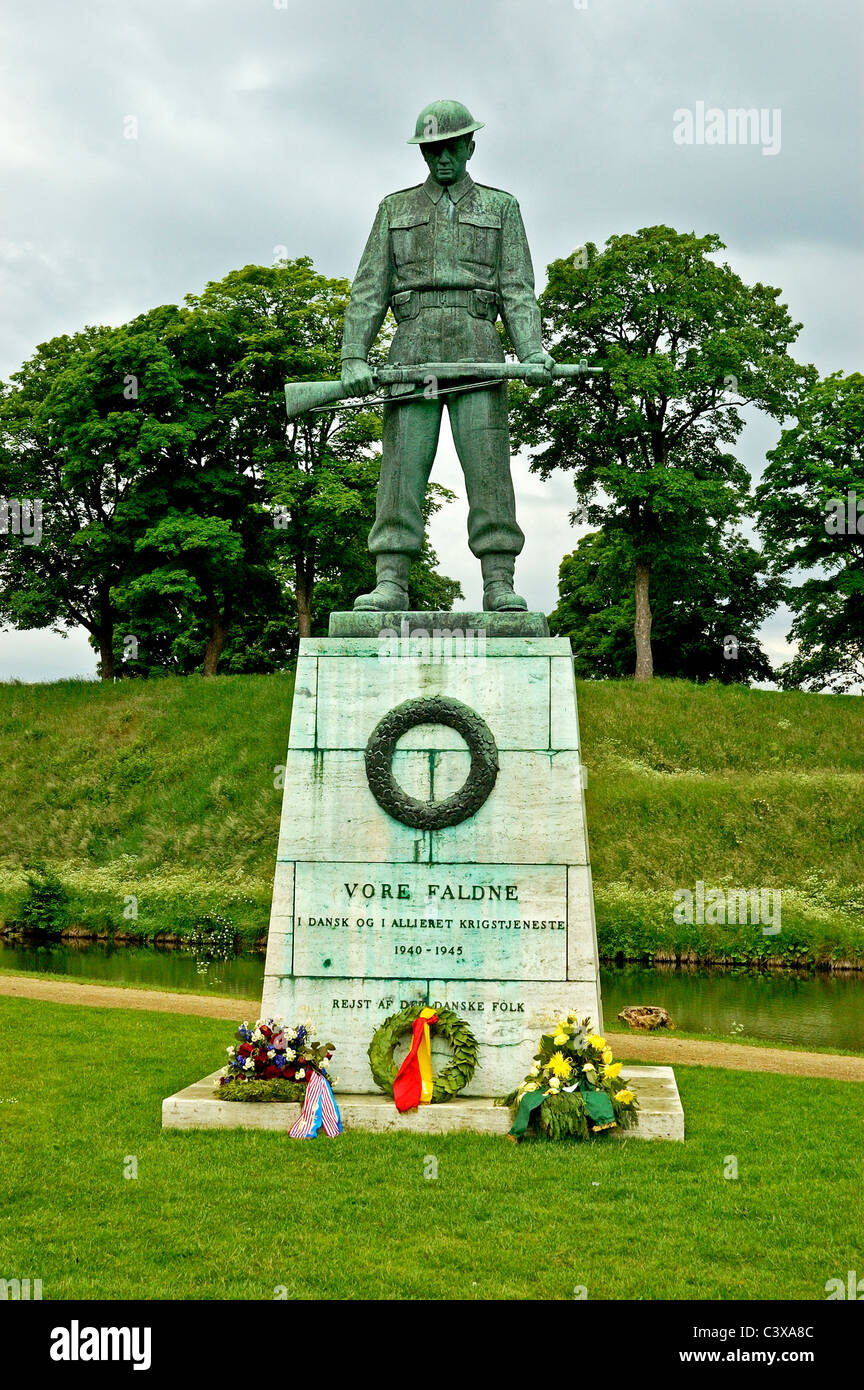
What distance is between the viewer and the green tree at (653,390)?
32.8m

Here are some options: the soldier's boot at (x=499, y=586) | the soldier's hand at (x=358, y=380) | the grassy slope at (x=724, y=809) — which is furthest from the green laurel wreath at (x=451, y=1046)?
the grassy slope at (x=724, y=809)

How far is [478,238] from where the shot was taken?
9.29 metres

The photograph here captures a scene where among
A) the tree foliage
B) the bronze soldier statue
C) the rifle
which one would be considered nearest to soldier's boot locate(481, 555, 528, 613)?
the bronze soldier statue

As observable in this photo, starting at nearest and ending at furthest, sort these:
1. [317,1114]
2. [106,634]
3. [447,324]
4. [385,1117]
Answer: [317,1114] < [385,1117] < [447,324] < [106,634]

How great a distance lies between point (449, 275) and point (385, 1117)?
561 centimetres

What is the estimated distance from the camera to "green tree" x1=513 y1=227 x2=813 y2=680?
32.8 meters

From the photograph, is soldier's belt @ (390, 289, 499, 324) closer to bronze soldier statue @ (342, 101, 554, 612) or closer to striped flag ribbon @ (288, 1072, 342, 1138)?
bronze soldier statue @ (342, 101, 554, 612)

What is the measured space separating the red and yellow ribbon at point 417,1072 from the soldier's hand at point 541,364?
4320mm

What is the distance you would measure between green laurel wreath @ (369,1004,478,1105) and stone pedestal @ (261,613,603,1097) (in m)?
0.15

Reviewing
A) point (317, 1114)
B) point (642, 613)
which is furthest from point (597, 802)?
point (317, 1114)

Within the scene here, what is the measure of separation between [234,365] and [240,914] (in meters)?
16.5

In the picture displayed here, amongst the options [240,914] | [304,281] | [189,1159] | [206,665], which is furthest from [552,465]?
[189,1159]

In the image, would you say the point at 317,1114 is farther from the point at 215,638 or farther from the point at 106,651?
the point at 106,651

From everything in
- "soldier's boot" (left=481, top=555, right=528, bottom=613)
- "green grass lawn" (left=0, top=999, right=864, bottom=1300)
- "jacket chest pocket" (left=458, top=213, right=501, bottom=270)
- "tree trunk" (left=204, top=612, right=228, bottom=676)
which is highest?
"tree trunk" (left=204, top=612, right=228, bottom=676)
